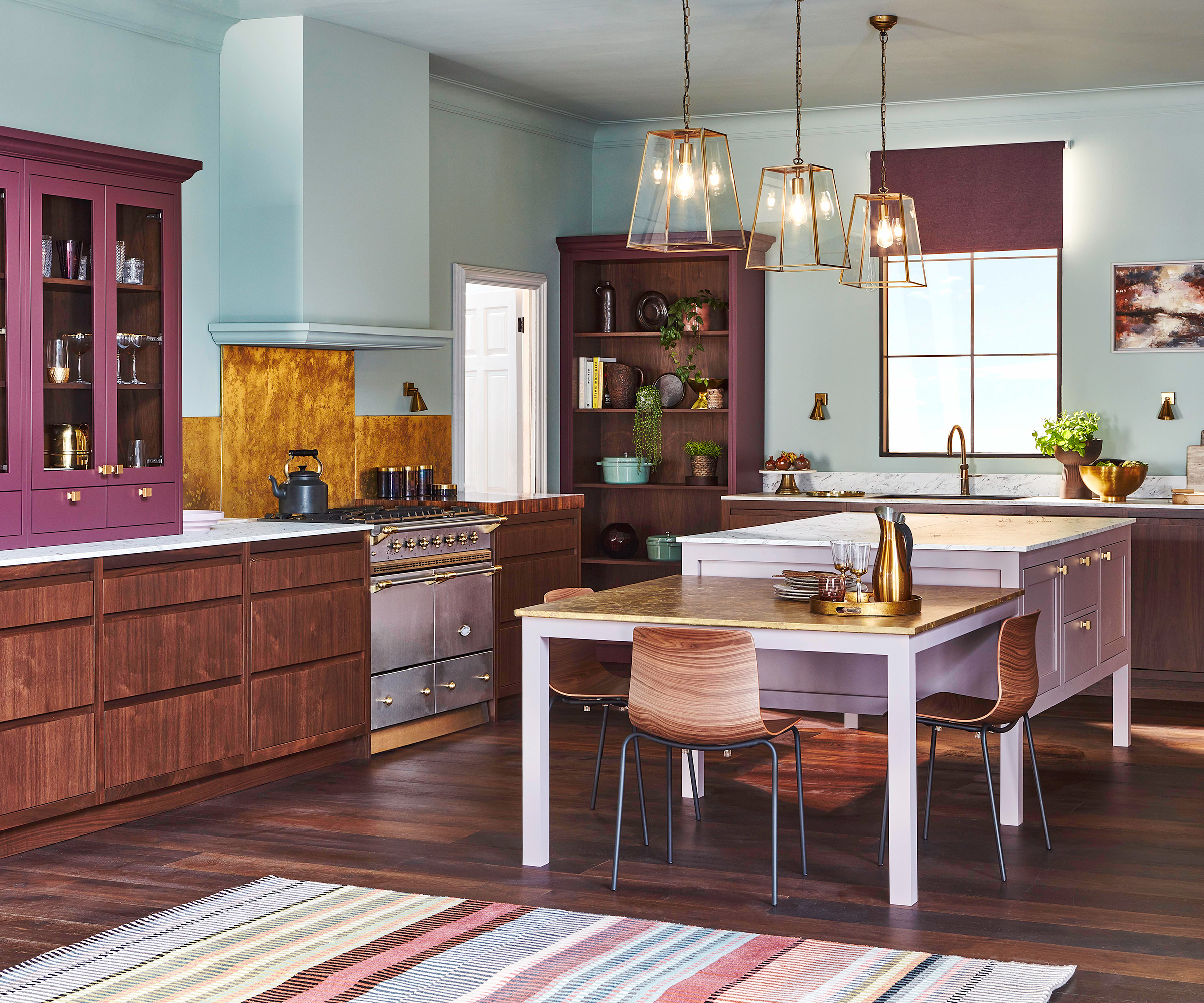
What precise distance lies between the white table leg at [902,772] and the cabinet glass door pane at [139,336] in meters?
3.01

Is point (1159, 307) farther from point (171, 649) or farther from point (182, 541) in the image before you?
point (171, 649)

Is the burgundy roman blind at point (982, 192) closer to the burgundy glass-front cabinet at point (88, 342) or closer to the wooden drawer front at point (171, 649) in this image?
the burgundy glass-front cabinet at point (88, 342)

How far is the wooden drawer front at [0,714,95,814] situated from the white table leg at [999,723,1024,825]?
3141mm

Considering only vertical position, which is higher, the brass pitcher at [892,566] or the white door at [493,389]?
the white door at [493,389]

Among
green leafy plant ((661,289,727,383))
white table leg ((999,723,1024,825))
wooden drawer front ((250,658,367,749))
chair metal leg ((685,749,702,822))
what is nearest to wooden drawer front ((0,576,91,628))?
wooden drawer front ((250,658,367,749))

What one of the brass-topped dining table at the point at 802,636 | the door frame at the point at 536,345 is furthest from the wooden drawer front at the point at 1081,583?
the door frame at the point at 536,345

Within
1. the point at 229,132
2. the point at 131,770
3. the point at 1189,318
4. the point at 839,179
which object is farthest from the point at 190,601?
the point at 1189,318

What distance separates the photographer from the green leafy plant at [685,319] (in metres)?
8.45

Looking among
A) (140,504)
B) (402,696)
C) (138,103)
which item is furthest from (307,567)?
(138,103)

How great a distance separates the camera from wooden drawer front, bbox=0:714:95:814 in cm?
452

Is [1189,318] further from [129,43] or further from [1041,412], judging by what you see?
[129,43]

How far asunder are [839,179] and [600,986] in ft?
19.7

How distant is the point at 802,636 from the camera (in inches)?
159

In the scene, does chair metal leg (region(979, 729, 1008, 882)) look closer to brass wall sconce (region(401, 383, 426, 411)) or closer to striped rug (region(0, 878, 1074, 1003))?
striped rug (region(0, 878, 1074, 1003))
